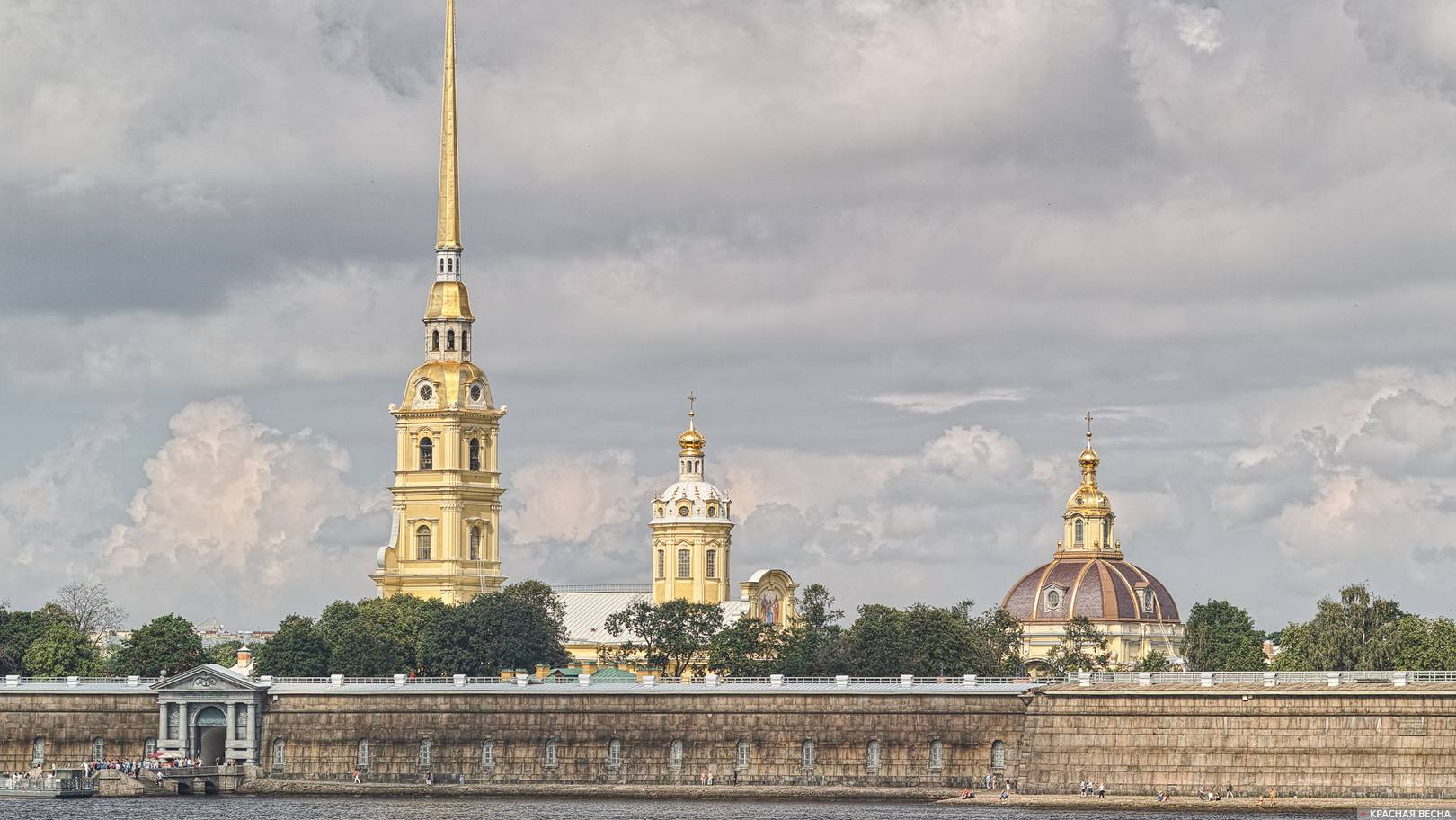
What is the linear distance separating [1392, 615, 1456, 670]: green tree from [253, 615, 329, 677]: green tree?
6136 centimetres

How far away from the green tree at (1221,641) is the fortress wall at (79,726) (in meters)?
61.8

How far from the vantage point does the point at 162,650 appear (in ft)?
552

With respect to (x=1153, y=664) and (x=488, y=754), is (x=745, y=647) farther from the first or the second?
(x=488, y=754)

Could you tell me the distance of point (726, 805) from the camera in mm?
132250

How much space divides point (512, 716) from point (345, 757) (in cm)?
912

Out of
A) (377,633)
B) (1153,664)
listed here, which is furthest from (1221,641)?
(377,633)

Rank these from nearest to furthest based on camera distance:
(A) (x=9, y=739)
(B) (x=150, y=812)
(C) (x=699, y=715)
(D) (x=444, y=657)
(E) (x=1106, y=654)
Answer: (B) (x=150, y=812), (C) (x=699, y=715), (A) (x=9, y=739), (D) (x=444, y=657), (E) (x=1106, y=654)

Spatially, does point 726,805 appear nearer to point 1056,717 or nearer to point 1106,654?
point 1056,717

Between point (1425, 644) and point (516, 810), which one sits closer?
point (516, 810)

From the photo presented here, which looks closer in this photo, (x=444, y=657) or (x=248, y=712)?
(x=248, y=712)

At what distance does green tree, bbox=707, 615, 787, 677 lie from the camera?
17288 centimetres

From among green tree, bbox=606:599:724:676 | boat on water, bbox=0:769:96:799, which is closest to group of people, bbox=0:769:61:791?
boat on water, bbox=0:769:96:799

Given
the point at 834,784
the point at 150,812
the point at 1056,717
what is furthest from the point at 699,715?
the point at 150,812

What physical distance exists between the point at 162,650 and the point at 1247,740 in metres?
68.8
